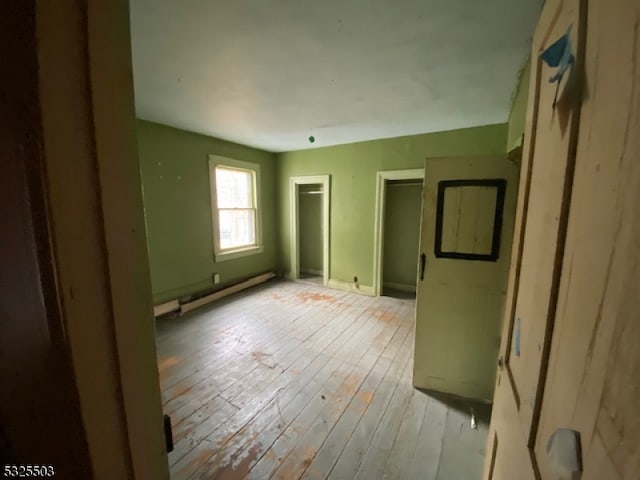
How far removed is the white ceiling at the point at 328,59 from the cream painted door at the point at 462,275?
27.5 inches

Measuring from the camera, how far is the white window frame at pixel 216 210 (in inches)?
153

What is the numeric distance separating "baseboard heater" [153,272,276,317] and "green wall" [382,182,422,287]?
2.31 metres

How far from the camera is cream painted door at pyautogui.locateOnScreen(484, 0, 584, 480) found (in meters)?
0.54

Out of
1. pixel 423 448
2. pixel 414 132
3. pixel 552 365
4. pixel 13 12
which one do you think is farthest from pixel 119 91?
pixel 414 132

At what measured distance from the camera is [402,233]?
4.52 metres

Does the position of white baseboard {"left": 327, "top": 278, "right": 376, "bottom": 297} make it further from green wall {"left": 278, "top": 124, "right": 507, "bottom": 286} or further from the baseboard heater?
the baseboard heater

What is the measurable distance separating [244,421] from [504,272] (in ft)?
7.02

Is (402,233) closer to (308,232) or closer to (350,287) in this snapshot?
(350,287)

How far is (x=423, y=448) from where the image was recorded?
1631 mm

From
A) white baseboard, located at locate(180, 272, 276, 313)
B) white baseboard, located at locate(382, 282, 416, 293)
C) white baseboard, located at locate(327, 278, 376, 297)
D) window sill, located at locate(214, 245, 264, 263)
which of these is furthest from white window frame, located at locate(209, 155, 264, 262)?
white baseboard, located at locate(382, 282, 416, 293)

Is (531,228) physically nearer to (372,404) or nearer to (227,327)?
(372,404)

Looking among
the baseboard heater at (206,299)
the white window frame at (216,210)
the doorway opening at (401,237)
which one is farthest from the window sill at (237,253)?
the doorway opening at (401,237)

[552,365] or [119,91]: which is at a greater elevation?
[119,91]

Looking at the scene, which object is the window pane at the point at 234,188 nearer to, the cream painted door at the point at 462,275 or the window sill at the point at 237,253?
the window sill at the point at 237,253
